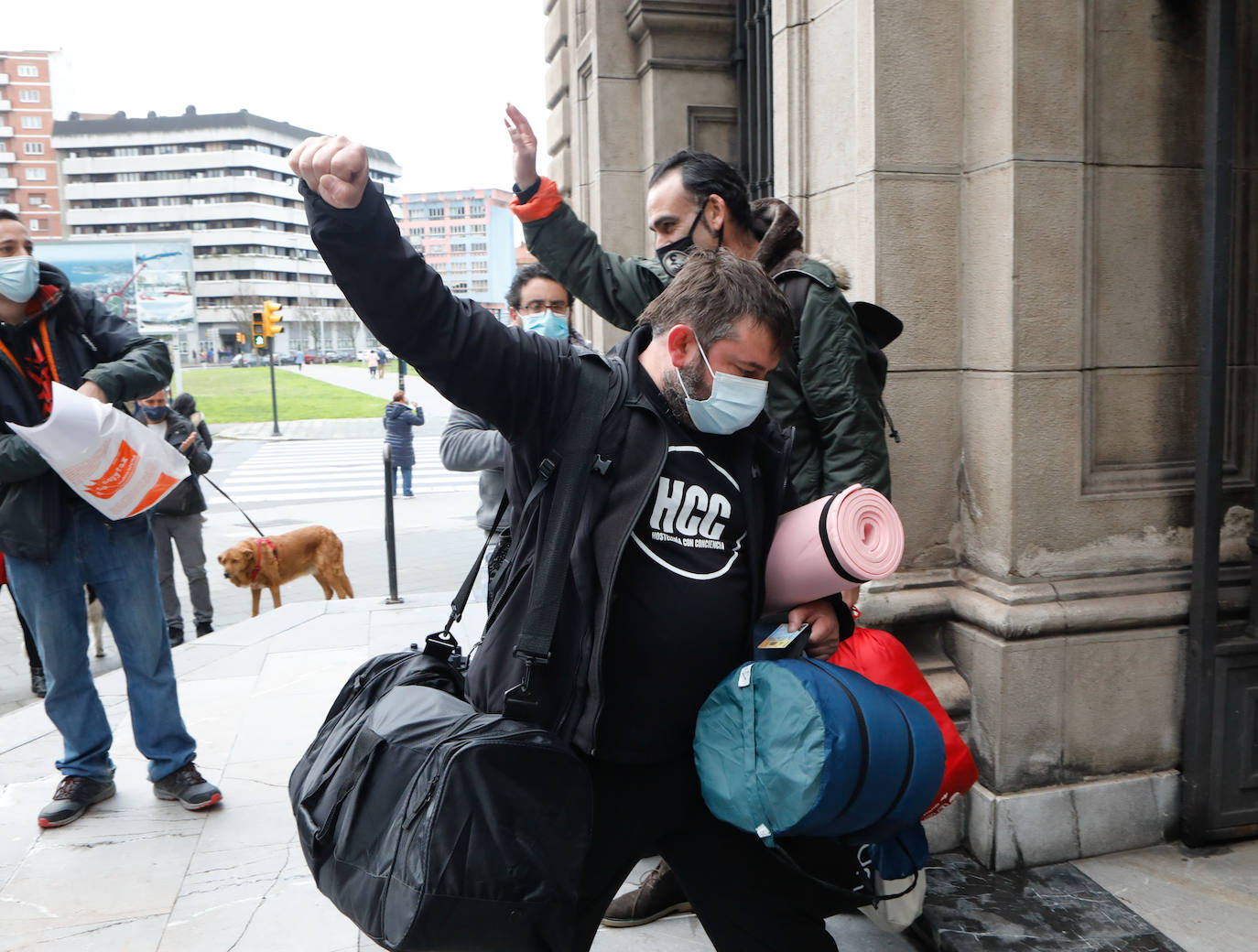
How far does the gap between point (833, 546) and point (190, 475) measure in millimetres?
6838

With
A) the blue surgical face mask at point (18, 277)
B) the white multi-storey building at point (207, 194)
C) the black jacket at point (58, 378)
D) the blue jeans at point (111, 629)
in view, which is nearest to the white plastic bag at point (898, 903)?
the blue jeans at point (111, 629)

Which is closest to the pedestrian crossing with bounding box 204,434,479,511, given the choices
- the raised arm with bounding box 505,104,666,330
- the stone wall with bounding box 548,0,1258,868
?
the raised arm with bounding box 505,104,666,330

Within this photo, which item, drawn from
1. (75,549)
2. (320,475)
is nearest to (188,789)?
(75,549)

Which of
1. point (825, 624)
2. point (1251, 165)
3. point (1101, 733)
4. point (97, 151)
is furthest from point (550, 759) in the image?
point (97, 151)

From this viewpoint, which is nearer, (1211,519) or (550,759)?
(550,759)

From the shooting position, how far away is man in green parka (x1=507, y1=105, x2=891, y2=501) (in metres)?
2.80

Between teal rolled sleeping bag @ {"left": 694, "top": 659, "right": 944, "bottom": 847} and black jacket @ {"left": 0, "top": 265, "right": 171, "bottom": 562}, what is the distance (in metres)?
2.79

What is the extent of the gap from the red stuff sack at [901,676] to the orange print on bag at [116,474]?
105 inches

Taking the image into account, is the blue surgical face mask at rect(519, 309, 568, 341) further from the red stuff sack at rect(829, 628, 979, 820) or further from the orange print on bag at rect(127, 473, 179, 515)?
the red stuff sack at rect(829, 628, 979, 820)

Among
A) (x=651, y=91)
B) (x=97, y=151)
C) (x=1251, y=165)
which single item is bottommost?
(x=1251, y=165)

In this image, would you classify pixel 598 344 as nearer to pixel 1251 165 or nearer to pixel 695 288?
pixel 1251 165

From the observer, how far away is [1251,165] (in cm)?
343

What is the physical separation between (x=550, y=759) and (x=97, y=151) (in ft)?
456

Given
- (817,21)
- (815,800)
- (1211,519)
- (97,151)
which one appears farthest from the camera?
(97,151)
